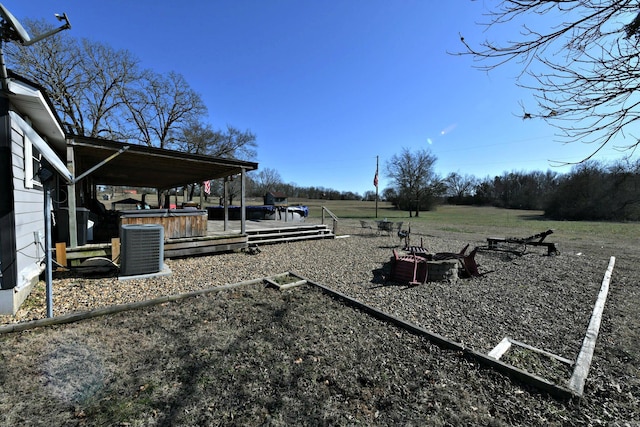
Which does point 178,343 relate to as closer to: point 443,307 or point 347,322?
point 347,322

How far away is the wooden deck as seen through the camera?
18.0 feet

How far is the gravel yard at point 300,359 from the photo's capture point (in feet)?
6.59

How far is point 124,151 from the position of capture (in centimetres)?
603

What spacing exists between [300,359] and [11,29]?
15.6 feet

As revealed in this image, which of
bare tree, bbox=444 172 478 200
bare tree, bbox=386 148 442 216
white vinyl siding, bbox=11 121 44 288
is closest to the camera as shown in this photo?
white vinyl siding, bbox=11 121 44 288

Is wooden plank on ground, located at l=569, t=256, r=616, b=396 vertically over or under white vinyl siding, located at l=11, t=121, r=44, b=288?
under

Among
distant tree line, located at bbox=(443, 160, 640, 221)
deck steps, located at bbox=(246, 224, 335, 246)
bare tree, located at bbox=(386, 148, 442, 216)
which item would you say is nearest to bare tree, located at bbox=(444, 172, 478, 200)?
distant tree line, located at bbox=(443, 160, 640, 221)

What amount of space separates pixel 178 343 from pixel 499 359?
134 inches

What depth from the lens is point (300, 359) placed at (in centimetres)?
268

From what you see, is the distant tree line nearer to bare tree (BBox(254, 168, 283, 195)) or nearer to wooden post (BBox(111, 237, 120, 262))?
wooden post (BBox(111, 237, 120, 262))

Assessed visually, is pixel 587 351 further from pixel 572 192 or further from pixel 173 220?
pixel 572 192

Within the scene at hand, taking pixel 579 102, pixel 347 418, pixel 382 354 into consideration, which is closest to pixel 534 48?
pixel 579 102

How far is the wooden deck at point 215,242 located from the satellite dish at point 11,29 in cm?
A: 356

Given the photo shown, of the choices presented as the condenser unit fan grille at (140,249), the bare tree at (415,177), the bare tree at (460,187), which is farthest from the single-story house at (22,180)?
the bare tree at (460,187)
